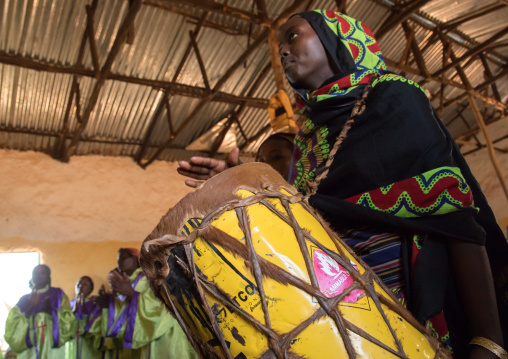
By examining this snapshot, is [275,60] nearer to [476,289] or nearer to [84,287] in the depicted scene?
[84,287]

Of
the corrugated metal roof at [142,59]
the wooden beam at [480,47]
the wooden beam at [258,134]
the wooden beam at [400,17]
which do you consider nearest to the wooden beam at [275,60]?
the corrugated metal roof at [142,59]

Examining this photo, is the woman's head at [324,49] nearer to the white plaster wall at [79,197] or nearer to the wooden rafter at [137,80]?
the wooden rafter at [137,80]

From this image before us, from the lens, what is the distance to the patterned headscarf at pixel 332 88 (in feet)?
3.94

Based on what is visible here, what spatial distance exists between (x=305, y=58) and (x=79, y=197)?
25.7 ft

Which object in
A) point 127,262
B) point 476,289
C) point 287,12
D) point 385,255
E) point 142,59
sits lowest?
point 476,289

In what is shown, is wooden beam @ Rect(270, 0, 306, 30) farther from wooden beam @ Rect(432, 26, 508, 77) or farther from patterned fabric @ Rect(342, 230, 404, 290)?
patterned fabric @ Rect(342, 230, 404, 290)

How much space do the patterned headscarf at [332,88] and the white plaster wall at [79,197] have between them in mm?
7536

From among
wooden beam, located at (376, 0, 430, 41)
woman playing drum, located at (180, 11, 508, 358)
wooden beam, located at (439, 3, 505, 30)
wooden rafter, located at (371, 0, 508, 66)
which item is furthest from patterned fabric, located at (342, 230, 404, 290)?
wooden beam, located at (439, 3, 505, 30)

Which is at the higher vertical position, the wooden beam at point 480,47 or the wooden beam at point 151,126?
the wooden beam at point 480,47

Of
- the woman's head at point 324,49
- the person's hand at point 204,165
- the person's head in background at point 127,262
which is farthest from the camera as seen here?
the person's head in background at point 127,262

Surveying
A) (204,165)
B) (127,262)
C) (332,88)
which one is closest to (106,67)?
(127,262)

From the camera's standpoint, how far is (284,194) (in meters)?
0.92

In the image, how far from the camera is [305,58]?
134cm

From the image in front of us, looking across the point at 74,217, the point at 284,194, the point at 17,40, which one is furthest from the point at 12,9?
the point at 284,194
